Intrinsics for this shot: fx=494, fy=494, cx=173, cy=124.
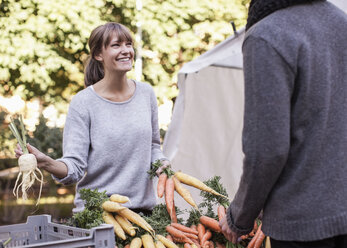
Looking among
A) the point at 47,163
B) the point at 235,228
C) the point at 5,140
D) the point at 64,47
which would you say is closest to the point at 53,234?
the point at 47,163

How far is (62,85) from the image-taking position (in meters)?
7.88

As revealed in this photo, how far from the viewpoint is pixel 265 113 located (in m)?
1.29

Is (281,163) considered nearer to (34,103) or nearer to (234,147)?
(234,147)

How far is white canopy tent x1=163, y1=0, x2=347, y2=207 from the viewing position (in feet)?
15.0

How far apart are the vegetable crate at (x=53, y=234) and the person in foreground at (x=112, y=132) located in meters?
0.31

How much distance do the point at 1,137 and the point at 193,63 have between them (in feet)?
12.8

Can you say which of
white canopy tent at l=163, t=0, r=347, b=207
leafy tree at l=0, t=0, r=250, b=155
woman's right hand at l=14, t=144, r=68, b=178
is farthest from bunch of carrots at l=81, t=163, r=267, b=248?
leafy tree at l=0, t=0, r=250, b=155

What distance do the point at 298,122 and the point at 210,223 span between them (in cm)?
111

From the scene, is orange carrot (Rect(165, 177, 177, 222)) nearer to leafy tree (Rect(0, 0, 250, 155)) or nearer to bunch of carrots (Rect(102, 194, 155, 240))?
bunch of carrots (Rect(102, 194, 155, 240))

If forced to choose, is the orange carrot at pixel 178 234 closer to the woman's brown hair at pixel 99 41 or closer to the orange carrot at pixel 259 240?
the orange carrot at pixel 259 240

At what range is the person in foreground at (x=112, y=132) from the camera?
238 centimetres

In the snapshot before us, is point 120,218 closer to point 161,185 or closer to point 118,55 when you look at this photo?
point 161,185

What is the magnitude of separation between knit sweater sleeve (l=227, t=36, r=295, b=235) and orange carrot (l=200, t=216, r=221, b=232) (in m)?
0.98

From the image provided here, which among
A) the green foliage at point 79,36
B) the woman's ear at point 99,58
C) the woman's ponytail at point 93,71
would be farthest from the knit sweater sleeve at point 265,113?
the green foliage at point 79,36
